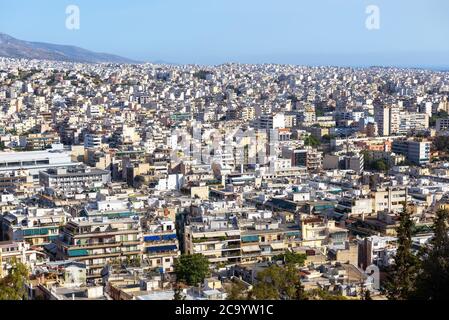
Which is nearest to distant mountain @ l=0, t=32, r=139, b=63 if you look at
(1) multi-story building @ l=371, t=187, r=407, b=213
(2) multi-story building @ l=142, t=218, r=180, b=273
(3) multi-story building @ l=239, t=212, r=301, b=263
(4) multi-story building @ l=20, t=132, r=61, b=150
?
(4) multi-story building @ l=20, t=132, r=61, b=150

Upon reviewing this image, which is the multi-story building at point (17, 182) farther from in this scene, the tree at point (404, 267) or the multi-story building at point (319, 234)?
the tree at point (404, 267)

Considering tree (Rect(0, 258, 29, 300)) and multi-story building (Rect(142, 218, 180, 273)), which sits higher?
tree (Rect(0, 258, 29, 300))

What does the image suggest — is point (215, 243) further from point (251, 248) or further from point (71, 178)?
point (71, 178)

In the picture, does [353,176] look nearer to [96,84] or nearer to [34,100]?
[34,100]

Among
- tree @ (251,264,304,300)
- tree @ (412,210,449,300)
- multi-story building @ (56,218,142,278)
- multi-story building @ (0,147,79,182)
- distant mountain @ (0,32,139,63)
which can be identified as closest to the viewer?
tree @ (412,210,449,300)

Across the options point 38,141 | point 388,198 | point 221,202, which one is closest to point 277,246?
point 221,202

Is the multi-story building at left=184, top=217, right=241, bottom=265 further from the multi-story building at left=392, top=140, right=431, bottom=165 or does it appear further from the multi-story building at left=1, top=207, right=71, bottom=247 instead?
the multi-story building at left=392, top=140, right=431, bottom=165
